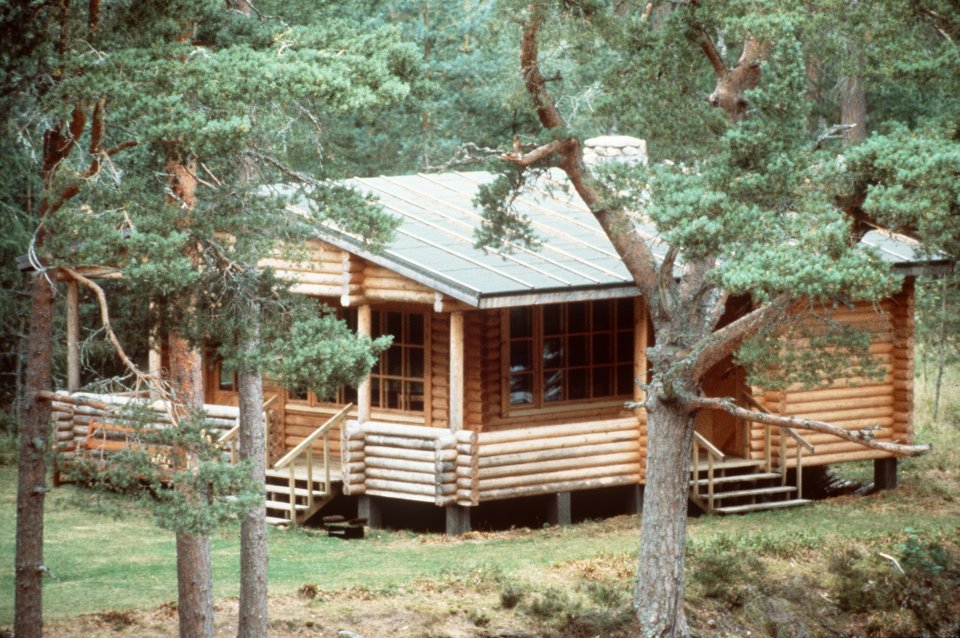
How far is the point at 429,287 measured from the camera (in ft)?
54.0

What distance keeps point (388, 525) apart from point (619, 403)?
3752 mm

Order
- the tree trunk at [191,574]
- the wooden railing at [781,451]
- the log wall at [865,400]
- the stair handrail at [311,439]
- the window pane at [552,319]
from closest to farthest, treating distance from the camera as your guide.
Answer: the tree trunk at [191,574], the stair handrail at [311,439], the window pane at [552,319], the wooden railing at [781,451], the log wall at [865,400]

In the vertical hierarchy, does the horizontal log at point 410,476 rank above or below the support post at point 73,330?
below

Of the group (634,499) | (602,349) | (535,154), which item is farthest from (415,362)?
(535,154)

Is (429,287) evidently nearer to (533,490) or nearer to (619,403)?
(533,490)

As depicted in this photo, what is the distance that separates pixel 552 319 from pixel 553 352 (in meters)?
0.46

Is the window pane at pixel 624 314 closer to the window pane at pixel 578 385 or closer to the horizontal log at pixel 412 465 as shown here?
the window pane at pixel 578 385

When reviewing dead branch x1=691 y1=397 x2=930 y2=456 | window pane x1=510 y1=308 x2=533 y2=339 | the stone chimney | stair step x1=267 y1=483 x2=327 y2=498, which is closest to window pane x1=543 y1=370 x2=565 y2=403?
window pane x1=510 y1=308 x2=533 y2=339

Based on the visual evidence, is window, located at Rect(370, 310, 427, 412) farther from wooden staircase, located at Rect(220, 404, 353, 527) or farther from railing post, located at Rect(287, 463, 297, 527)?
railing post, located at Rect(287, 463, 297, 527)

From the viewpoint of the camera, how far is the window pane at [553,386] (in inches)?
736

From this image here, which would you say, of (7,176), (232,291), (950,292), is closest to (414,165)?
(7,176)

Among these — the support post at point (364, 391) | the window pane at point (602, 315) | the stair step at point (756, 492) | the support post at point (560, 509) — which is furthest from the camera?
the window pane at point (602, 315)

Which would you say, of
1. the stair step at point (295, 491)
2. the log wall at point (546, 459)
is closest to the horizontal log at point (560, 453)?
the log wall at point (546, 459)

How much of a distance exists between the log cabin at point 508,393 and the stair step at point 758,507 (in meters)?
0.04
